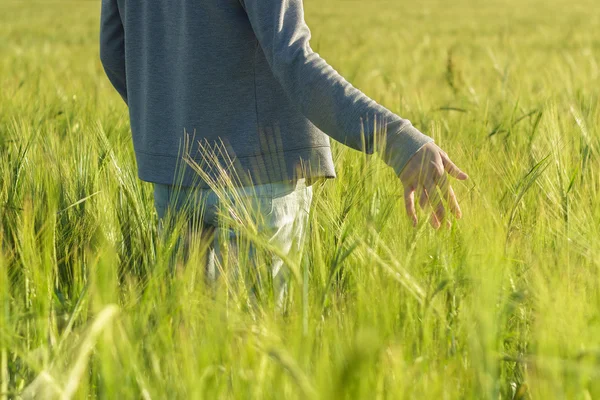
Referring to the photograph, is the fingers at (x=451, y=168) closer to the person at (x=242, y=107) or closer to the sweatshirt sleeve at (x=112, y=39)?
the person at (x=242, y=107)

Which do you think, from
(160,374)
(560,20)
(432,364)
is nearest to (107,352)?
(160,374)

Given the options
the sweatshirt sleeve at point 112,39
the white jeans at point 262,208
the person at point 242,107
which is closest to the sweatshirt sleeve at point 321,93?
the person at point 242,107

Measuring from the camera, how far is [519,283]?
0.98m

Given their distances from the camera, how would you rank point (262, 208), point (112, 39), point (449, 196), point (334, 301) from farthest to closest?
point (112, 39) → point (262, 208) → point (449, 196) → point (334, 301)

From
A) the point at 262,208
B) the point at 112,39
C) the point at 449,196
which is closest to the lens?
the point at 449,196

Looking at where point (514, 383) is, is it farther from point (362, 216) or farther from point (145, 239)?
point (145, 239)

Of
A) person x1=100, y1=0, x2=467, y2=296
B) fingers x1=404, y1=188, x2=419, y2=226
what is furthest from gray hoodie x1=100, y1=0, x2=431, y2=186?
fingers x1=404, y1=188, x2=419, y2=226

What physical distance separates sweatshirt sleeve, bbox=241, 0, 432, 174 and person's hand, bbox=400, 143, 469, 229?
0.01 m

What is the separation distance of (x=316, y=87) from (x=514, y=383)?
1.61 ft

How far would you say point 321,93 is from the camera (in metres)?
1.09

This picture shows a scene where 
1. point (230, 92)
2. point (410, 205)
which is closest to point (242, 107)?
point (230, 92)

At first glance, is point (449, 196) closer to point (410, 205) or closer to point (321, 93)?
point (410, 205)

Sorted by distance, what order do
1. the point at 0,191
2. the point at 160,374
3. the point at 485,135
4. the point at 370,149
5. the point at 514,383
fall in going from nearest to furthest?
1. the point at 160,374
2. the point at 514,383
3. the point at 370,149
4. the point at 0,191
5. the point at 485,135

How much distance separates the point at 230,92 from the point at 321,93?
23 cm
